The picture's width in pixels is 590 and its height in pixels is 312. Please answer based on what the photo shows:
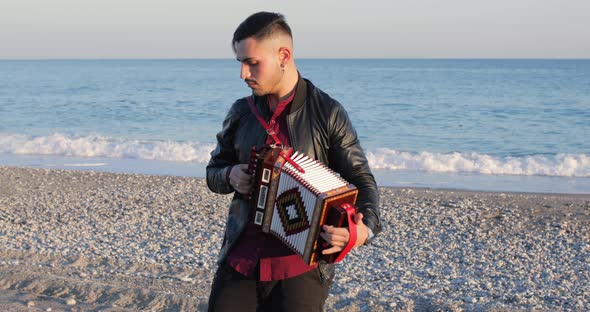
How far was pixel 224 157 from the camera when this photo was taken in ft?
11.0

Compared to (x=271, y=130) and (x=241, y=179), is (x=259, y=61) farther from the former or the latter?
(x=241, y=179)

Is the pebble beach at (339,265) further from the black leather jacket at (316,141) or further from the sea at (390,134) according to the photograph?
the sea at (390,134)

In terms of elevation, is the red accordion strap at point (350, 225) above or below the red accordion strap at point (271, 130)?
below

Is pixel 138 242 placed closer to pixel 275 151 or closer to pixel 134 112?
pixel 275 151

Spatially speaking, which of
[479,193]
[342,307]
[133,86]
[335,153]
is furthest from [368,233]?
[133,86]

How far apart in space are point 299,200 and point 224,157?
0.66 m

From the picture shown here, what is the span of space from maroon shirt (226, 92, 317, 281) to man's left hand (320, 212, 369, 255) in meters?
0.27

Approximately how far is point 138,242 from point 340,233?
6398 mm

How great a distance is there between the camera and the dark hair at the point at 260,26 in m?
3.04

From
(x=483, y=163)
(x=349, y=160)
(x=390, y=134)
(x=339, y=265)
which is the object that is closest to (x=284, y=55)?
(x=349, y=160)

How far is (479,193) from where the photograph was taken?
13.0m

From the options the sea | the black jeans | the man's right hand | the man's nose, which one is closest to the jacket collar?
the man's nose

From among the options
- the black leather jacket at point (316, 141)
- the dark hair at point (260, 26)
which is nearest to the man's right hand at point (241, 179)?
the black leather jacket at point (316, 141)

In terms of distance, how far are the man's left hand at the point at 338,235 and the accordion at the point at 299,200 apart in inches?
0.8
